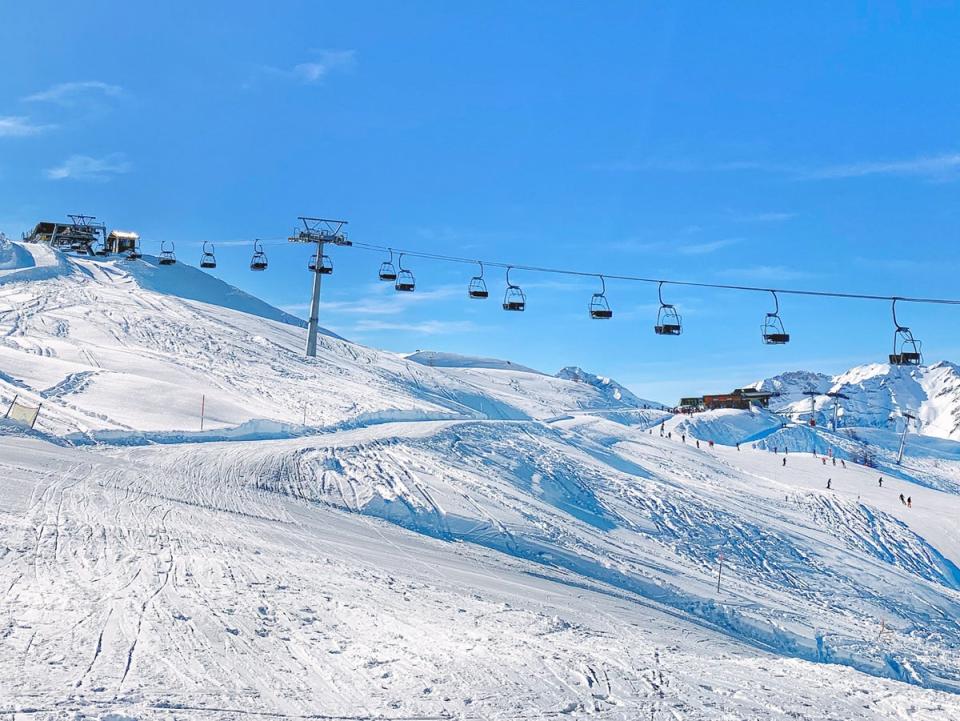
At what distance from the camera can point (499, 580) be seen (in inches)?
770

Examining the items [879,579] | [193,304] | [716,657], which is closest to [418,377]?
[193,304]

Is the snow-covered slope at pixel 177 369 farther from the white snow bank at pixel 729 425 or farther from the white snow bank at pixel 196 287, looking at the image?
the white snow bank at pixel 729 425

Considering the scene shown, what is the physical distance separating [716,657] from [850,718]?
3.98 m

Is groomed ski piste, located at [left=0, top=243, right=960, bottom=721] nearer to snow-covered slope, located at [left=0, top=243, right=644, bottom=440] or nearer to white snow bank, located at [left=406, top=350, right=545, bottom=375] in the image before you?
snow-covered slope, located at [left=0, top=243, right=644, bottom=440]

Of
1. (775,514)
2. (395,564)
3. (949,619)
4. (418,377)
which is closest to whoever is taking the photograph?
(395,564)

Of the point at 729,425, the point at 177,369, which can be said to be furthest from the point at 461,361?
A: the point at 177,369

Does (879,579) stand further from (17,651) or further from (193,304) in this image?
(193,304)

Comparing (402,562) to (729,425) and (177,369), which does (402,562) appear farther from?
(729,425)

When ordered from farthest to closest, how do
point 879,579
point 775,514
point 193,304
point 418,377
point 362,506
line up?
point 193,304 → point 418,377 → point 775,514 → point 879,579 → point 362,506

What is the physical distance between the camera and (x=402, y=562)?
63.5ft

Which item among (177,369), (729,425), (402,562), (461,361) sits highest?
(461,361)

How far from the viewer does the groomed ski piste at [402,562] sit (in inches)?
443

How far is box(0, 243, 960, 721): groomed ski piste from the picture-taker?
11.3 metres

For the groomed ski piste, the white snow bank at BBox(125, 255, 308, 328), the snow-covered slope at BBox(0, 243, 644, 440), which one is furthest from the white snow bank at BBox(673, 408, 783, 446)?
the white snow bank at BBox(125, 255, 308, 328)
